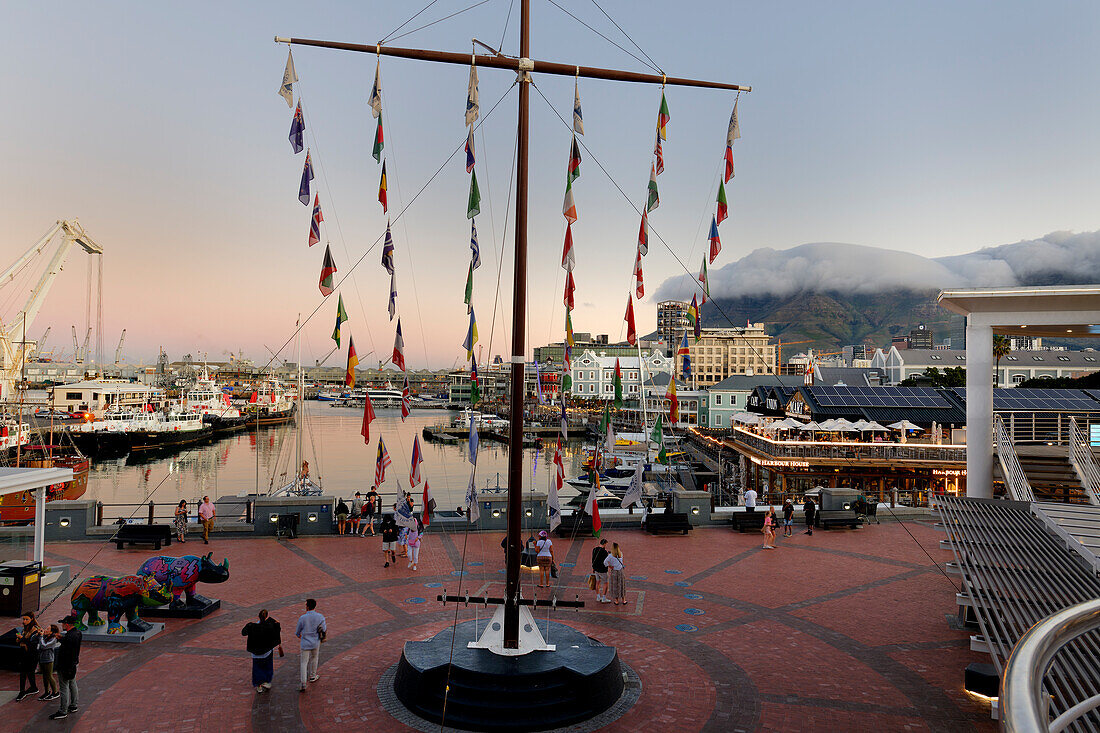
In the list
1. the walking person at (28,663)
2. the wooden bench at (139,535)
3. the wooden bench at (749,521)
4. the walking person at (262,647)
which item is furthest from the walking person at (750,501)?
the walking person at (28,663)

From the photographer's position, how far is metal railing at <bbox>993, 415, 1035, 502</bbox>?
1444 centimetres

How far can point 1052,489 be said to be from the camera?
20703 millimetres

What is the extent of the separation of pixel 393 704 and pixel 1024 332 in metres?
17.1

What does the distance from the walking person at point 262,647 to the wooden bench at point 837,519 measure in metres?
17.8

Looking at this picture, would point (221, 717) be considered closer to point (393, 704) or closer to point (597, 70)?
point (393, 704)

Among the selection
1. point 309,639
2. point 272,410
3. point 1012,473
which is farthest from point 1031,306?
point 272,410

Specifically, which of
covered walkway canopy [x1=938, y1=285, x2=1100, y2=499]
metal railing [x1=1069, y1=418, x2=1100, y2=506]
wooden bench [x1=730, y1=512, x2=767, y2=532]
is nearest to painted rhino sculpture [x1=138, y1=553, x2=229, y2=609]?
wooden bench [x1=730, y1=512, x2=767, y2=532]

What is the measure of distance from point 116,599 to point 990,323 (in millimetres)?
19359

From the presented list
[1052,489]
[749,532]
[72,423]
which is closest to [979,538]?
[749,532]

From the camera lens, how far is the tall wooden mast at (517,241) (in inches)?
389

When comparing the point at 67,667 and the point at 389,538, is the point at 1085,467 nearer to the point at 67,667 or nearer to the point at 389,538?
the point at 389,538

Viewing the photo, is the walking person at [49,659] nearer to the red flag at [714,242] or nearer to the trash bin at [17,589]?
the trash bin at [17,589]

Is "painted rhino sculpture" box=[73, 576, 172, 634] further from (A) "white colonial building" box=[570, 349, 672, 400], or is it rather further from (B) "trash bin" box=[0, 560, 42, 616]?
(A) "white colonial building" box=[570, 349, 672, 400]

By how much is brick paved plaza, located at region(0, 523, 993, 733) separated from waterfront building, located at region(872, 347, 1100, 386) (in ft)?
331
